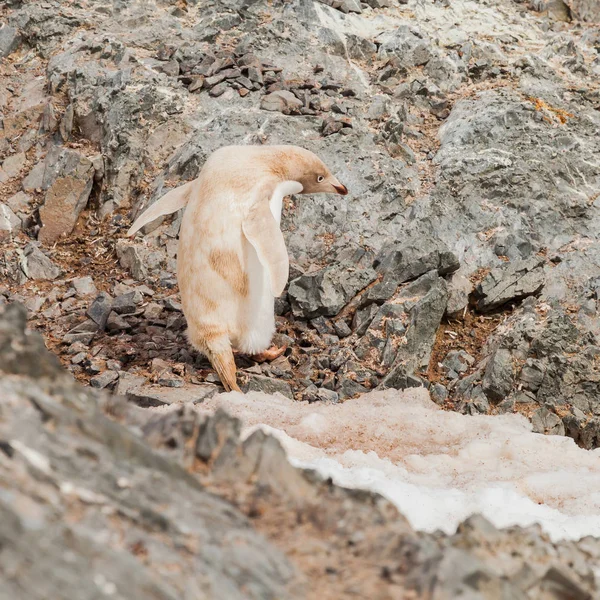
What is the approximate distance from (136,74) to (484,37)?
423cm

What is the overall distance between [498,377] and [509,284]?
1.12m

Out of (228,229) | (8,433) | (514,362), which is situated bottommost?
(514,362)

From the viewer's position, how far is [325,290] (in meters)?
6.27

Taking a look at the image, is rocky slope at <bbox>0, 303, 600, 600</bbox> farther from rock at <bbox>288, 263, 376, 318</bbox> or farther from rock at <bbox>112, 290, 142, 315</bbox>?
rock at <bbox>112, 290, 142, 315</bbox>

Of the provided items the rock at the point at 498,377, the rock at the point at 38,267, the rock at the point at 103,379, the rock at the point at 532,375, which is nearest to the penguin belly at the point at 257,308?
the rock at the point at 103,379

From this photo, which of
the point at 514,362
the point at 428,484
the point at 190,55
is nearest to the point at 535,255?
the point at 514,362

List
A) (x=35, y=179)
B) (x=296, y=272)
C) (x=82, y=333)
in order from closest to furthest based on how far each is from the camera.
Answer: (x=82, y=333)
(x=296, y=272)
(x=35, y=179)

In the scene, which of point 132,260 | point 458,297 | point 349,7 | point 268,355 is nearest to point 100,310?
point 132,260

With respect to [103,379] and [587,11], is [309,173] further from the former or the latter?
[587,11]

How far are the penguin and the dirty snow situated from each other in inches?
24.3

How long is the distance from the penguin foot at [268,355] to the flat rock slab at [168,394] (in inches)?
24.0

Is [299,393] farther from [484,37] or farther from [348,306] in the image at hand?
[484,37]

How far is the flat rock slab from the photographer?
15.9 feet

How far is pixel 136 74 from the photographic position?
8.20 metres
